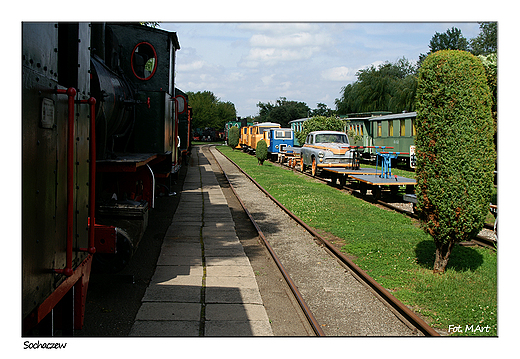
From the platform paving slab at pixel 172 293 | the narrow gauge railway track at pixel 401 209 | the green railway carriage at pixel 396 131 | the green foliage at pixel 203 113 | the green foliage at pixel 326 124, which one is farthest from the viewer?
the green foliage at pixel 203 113

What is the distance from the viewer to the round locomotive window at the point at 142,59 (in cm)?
782

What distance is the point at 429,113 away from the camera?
5320mm

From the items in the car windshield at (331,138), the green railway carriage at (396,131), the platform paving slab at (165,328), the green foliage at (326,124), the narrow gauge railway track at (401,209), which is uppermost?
the green foliage at (326,124)

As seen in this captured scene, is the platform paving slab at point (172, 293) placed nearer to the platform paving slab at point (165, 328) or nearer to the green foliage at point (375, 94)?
the platform paving slab at point (165, 328)

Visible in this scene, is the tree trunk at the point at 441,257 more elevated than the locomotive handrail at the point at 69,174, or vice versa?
the locomotive handrail at the point at 69,174

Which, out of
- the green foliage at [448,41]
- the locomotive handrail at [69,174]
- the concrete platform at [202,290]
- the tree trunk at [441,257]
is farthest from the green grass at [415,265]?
the green foliage at [448,41]

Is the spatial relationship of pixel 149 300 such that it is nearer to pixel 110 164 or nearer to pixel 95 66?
pixel 110 164

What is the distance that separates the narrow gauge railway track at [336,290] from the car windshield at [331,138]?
32.3ft

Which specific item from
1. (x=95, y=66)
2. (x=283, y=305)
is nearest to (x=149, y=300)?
(x=283, y=305)

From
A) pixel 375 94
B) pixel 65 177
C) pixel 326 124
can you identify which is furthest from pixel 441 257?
pixel 375 94

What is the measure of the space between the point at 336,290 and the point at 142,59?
18.4 ft

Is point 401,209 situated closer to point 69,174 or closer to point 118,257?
point 118,257

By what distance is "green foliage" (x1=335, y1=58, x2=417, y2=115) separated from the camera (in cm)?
4075

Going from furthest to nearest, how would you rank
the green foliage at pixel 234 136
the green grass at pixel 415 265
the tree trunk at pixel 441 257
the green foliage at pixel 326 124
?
the green foliage at pixel 234 136, the green foliage at pixel 326 124, the tree trunk at pixel 441 257, the green grass at pixel 415 265
